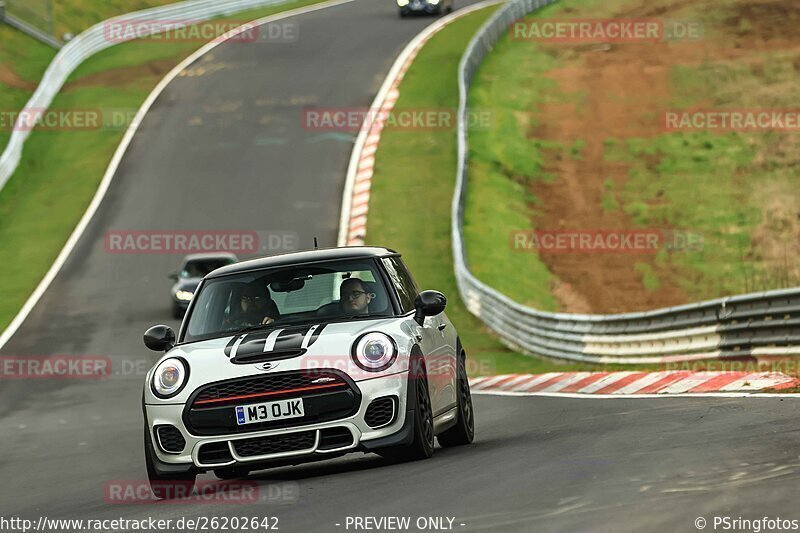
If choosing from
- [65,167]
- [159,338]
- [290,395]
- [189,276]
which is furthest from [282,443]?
[65,167]

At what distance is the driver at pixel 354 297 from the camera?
984 centimetres

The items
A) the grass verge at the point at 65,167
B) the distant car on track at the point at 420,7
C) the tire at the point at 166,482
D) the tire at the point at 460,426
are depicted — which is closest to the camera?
the tire at the point at 166,482

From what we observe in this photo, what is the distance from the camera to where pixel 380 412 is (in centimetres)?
902

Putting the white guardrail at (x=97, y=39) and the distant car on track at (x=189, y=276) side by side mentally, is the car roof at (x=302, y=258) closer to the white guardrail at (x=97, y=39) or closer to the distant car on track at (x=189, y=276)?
the distant car on track at (x=189, y=276)

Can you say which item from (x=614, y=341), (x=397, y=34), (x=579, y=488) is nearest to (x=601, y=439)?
(x=579, y=488)

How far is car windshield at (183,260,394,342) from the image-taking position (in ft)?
32.3

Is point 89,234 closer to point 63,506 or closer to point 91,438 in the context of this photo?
point 91,438

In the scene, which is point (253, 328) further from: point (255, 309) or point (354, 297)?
point (354, 297)

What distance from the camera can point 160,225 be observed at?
33188 mm

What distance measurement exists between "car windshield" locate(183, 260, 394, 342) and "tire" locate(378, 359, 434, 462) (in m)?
0.69

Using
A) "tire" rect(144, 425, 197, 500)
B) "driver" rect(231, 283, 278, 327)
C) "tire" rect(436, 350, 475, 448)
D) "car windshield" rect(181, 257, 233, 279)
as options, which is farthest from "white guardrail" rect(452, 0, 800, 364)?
"tire" rect(144, 425, 197, 500)

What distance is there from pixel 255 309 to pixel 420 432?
5.12ft

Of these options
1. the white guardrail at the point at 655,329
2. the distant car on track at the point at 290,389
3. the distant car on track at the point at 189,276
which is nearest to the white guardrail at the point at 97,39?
the distant car on track at the point at 189,276

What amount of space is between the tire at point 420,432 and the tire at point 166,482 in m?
1.33
